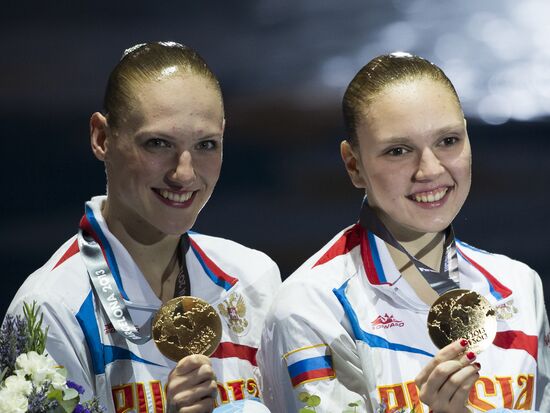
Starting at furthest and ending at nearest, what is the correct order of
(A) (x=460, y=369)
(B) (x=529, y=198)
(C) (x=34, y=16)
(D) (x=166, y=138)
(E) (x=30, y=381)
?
(B) (x=529, y=198)
(C) (x=34, y=16)
(D) (x=166, y=138)
(A) (x=460, y=369)
(E) (x=30, y=381)

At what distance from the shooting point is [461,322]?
267 centimetres

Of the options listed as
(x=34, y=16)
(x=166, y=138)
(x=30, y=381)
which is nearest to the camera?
(x=30, y=381)

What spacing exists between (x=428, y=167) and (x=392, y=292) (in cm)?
30

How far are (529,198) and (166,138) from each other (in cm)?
161

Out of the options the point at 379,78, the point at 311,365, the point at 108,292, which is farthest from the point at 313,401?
the point at 379,78

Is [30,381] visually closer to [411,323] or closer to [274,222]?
[411,323]

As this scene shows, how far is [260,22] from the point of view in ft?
12.7

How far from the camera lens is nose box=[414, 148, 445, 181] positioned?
9.23 feet

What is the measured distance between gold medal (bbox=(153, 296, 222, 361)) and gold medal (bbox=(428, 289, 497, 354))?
45 cm

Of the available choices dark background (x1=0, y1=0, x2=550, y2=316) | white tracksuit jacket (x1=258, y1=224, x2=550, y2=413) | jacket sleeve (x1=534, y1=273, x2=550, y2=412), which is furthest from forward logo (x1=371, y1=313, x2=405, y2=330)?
dark background (x1=0, y1=0, x2=550, y2=316)

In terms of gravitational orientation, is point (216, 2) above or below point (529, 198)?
above

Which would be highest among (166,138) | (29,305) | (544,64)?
(544,64)

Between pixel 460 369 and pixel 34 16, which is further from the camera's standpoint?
pixel 34 16

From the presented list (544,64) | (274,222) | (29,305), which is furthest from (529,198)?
(29,305)
